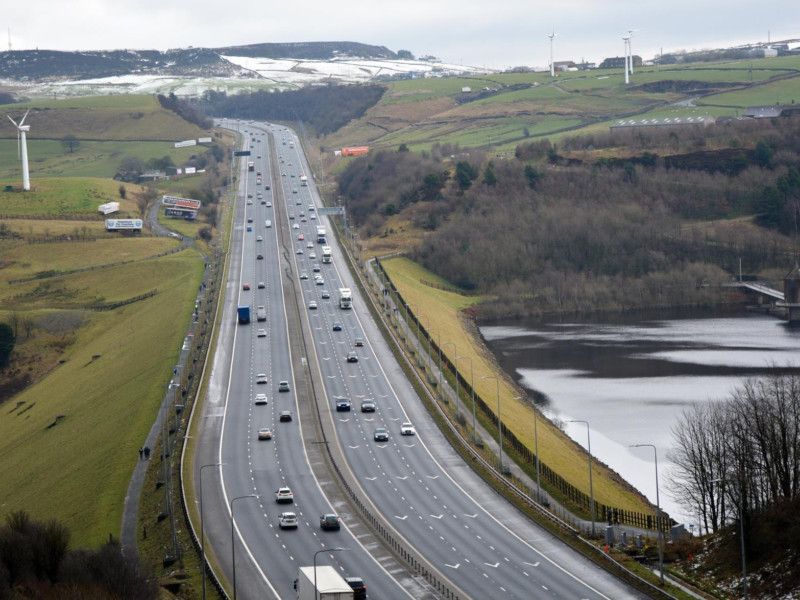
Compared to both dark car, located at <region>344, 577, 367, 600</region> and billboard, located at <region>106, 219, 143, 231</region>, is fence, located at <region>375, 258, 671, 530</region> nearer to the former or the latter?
dark car, located at <region>344, 577, 367, 600</region>

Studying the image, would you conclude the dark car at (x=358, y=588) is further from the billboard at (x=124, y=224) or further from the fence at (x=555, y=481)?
the billboard at (x=124, y=224)

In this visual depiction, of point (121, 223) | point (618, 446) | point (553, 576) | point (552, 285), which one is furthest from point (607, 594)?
point (121, 223)

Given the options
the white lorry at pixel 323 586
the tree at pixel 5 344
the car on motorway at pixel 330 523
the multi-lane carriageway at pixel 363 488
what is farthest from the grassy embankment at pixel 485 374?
the tree at pixel 5 344

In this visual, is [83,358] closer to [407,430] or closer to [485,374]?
[485,374]

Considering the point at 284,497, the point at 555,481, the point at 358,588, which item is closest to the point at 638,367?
the point at 555,481

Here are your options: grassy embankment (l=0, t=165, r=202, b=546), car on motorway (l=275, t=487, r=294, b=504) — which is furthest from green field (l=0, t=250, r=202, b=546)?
car on motorway (l=275, t=487, r=294, b=504)

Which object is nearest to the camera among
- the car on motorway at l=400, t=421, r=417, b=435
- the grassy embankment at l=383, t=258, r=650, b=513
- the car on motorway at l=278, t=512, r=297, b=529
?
the car on motorway at l=278, t=512, r=297, b=529
